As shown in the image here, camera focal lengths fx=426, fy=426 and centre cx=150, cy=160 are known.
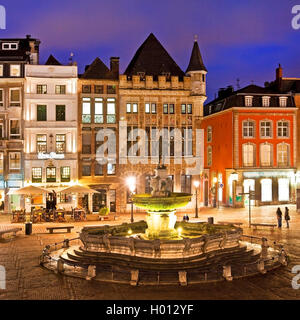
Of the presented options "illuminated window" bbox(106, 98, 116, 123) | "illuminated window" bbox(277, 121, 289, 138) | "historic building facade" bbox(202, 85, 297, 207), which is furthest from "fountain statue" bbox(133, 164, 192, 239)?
"illuminated window" bbox(277, 121, 289, 138)

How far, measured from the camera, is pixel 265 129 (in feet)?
156

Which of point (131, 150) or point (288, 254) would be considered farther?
point (131, 150)

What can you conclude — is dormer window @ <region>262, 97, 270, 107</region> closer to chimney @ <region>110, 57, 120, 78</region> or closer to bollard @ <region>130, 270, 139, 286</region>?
chimney @ <region>110, 57, 120, 78</region>

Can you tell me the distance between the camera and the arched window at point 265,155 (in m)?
47.5

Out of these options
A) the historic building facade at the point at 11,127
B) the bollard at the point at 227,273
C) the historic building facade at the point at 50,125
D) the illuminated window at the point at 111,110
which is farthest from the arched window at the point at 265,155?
the bollard at the point at 227,273

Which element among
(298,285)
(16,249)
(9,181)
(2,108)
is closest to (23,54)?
(2,108)

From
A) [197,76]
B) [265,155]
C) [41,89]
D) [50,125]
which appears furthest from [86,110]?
[265,155]

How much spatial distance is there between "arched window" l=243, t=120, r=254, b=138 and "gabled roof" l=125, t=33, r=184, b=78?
9052 mm

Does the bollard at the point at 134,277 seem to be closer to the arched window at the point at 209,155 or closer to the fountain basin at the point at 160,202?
the fountain basin at the point at 160,202

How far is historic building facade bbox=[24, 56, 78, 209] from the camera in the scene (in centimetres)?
4062

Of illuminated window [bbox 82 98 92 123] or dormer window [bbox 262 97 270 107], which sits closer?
illuminated window [bbox 82 98 92 123]

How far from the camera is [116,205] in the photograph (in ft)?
138

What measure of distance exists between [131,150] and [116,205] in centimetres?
564

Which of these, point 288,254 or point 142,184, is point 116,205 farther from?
point 288,254
